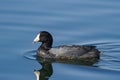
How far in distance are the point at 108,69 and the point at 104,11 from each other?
456 centimetres

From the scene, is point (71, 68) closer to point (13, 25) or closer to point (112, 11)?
point (13, 25)

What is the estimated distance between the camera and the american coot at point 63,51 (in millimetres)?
14477

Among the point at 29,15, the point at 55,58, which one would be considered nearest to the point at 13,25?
the point at 29,15

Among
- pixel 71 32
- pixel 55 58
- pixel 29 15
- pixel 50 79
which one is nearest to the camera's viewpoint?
pixel 50 79

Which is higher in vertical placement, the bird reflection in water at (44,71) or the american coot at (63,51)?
the american coot at (63,51)

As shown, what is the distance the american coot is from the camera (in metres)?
14.5

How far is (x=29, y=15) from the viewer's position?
17.1 m

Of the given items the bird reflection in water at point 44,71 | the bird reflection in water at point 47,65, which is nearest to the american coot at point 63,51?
the bird reflection in water at point 47,65

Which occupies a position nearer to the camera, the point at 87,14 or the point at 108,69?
the point at 108,69

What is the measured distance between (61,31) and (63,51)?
4.34 ft

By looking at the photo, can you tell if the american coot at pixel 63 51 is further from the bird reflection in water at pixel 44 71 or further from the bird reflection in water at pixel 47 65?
the bird reflection in water at pixel 44 71

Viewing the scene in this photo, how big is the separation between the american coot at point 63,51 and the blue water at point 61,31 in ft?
0.84

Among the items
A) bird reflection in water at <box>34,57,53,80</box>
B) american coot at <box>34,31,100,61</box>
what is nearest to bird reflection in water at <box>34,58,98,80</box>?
bird reflection in water at <box>34,57,53,80</box>

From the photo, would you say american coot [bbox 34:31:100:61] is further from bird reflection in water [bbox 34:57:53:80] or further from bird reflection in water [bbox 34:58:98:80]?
bird reflection in water [bbox 34:57:53:80]
